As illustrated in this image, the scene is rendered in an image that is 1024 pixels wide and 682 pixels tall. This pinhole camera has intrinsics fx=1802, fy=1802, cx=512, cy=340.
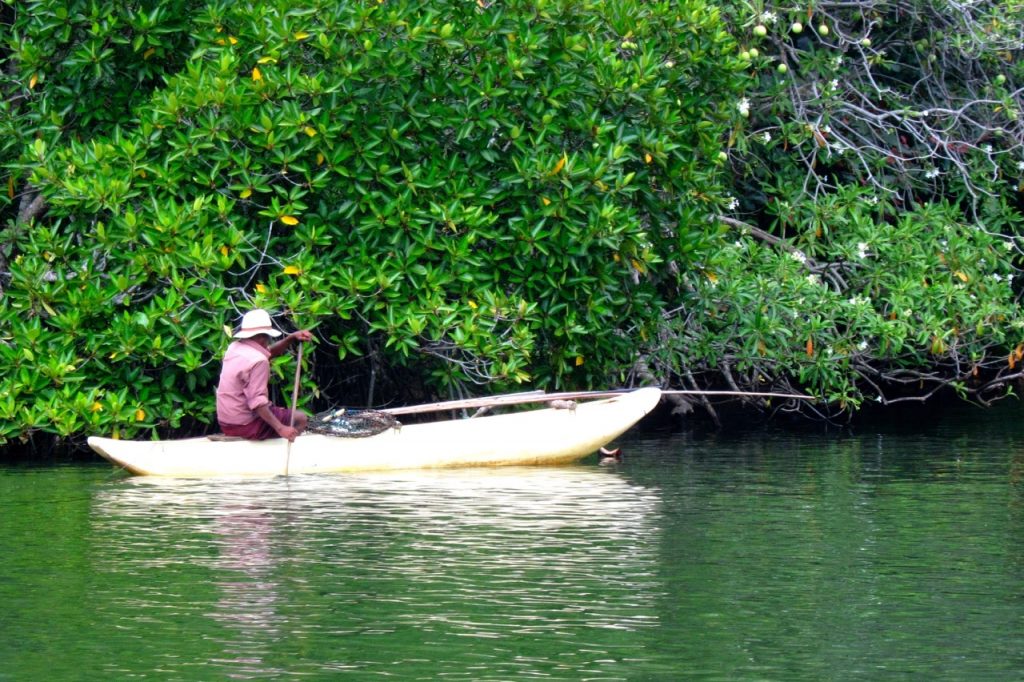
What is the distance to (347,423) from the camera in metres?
13.8

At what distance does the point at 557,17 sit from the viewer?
47.7 ft

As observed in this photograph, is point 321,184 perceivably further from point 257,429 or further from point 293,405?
point 257,429

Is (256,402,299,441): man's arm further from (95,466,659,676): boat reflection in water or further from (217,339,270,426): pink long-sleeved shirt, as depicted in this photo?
(95,466,659,676): boat reflection in water

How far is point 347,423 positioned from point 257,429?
0.69 m

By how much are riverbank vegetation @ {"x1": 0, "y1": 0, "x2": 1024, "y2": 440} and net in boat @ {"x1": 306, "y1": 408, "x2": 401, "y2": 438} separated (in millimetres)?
775

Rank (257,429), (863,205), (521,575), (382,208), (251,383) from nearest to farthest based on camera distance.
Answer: (521,575) < (251,383) < (257,429) < (382,208) < (863,205)

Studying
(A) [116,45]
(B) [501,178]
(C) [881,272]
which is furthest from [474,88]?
(C) [881,272]

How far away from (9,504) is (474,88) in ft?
16.2

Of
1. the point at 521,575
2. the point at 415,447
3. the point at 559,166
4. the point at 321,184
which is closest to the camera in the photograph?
the point at 521,575

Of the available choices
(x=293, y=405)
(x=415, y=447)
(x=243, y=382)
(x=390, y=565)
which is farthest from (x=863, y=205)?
(x=390, y=565)

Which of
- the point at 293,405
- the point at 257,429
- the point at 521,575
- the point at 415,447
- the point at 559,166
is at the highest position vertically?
the point at 559,166

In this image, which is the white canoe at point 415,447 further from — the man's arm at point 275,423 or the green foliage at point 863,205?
the green foliage at point 863,205

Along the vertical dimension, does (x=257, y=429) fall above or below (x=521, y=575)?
above

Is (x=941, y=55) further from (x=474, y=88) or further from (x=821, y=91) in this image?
(x=474, y=88)
